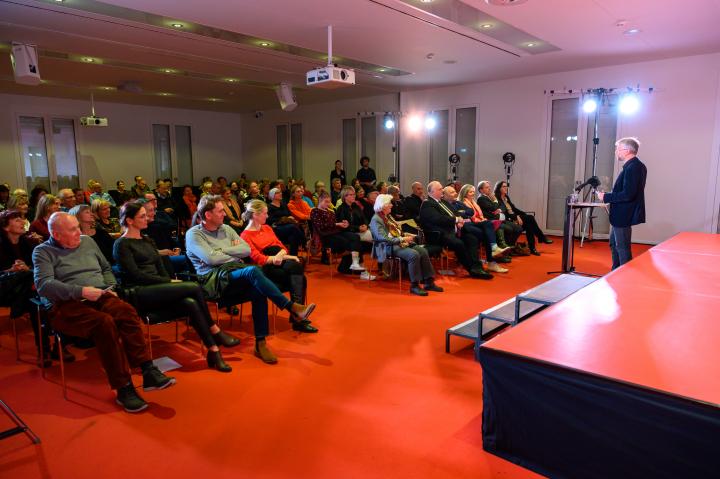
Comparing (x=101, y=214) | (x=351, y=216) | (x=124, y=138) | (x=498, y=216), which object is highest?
(x=124, y=138)

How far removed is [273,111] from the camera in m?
14.1

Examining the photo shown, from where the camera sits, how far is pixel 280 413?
273 cm

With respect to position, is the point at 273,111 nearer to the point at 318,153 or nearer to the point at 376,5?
the point at 318,153

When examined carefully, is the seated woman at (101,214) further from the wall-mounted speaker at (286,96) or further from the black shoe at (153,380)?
the wall-mounted speaker at (286,96)

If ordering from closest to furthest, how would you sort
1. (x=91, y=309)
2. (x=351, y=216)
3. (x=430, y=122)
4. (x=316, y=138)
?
(x=91, y=309) → (x=351, y=216) → (x=430, y=122) → (x=316, y=138)

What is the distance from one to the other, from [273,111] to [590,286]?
1239cm

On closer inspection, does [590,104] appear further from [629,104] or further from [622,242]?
[622,242]

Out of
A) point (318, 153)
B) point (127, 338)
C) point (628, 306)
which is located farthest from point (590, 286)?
point (318, 153)

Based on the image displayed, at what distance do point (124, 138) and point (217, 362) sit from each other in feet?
36.5

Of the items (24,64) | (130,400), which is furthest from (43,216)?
(24,64)

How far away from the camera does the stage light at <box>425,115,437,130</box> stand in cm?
1052

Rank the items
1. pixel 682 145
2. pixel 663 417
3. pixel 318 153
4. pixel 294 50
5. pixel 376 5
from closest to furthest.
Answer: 1. pixel 663 417
2. pixel 376 5
3. pixel 294 50
4. pixel 682 145
5. pixel 318 153

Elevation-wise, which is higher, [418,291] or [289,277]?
[289,277]

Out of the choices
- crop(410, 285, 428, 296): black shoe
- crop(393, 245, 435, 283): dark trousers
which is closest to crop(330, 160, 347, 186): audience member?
crop(393, 245, 435, 283): dark trousers
